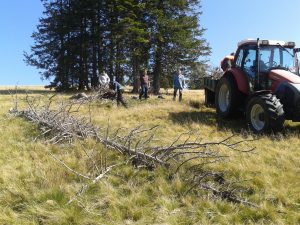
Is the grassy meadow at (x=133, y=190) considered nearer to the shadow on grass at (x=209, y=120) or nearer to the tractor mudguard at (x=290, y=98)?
the tractor mudguard at (x=290, y=98)

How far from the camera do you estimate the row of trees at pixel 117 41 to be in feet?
80.8

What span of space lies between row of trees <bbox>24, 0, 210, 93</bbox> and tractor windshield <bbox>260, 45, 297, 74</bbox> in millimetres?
13147

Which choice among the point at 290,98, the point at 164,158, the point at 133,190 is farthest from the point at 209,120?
the point at 133,190

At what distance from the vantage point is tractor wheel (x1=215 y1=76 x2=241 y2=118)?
38.3 ft

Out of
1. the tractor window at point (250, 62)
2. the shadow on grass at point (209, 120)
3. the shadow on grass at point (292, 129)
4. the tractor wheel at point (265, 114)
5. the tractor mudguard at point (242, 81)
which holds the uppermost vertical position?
the tractor window at point (250, 62)

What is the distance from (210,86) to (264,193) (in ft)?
29.2

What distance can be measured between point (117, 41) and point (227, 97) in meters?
13.5

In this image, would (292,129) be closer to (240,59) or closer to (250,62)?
→ (250,62)

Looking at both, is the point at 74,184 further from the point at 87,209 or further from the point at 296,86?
the point at 296,86

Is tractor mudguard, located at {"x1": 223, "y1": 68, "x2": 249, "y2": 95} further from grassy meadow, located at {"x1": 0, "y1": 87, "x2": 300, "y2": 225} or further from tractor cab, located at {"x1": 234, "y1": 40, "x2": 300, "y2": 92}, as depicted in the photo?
grassy meadow, located at {"x1": 0, "y1": 87, "x2": 300, "y2": 225}

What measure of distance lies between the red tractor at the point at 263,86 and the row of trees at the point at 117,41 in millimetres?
12324

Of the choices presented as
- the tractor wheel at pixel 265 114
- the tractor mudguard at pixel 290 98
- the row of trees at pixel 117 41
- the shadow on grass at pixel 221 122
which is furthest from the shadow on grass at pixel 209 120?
the row of trees at pixel 117 41

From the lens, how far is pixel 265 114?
378 inches

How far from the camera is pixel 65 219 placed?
Answer: 512 centimetres
